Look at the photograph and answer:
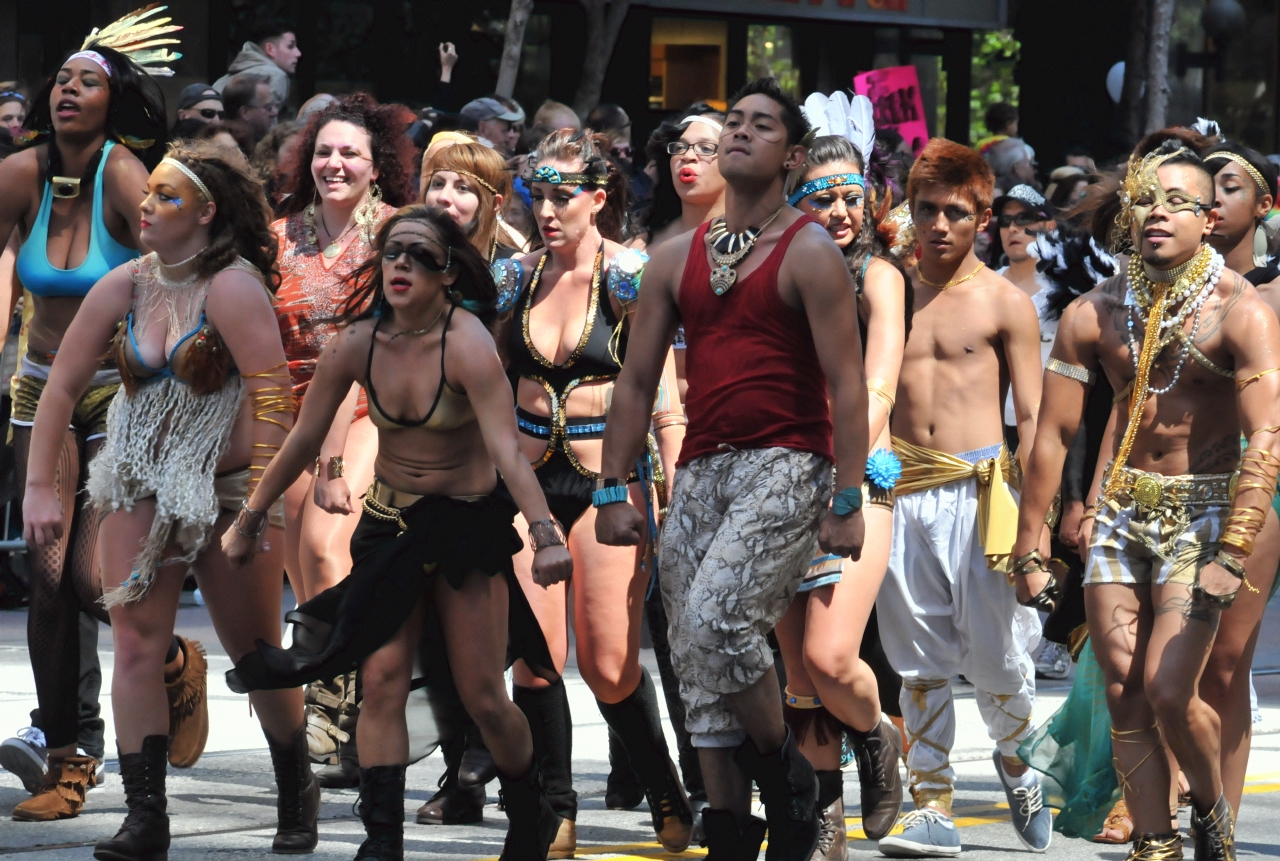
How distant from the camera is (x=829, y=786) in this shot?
21.4ft

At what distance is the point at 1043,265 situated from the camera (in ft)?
30.2

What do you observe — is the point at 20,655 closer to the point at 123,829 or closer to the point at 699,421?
the point at 123,829

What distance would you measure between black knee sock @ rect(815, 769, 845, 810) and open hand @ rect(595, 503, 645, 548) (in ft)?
3.92

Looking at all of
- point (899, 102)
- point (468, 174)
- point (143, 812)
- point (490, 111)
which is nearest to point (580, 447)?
point (468, 174)

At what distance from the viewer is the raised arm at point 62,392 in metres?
6.25

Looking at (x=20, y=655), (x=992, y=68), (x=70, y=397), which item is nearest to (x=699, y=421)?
(x=70, y=397)

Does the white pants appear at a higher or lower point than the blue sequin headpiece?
lower

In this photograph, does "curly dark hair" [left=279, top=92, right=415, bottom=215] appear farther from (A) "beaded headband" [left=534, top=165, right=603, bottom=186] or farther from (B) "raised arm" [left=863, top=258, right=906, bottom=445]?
(B) "raised arm" [left=863, top=258, right=906, bottom=445]

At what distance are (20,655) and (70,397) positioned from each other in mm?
3992

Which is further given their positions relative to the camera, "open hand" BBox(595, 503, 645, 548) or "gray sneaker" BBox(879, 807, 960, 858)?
"gray sneaker" BBox(879, 807, 960, 858)

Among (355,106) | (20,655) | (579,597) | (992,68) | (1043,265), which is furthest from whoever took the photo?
(992,68)

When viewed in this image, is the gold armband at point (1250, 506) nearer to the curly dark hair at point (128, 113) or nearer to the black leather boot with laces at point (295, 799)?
the black leather boot with laces at point (295, 799)

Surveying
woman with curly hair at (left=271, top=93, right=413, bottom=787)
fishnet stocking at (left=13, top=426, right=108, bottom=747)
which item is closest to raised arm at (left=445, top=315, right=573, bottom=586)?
woman with curly hair at (left=271, top=93, right=413, bottom=787)

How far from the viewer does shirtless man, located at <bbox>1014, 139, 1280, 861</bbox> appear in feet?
19.9
